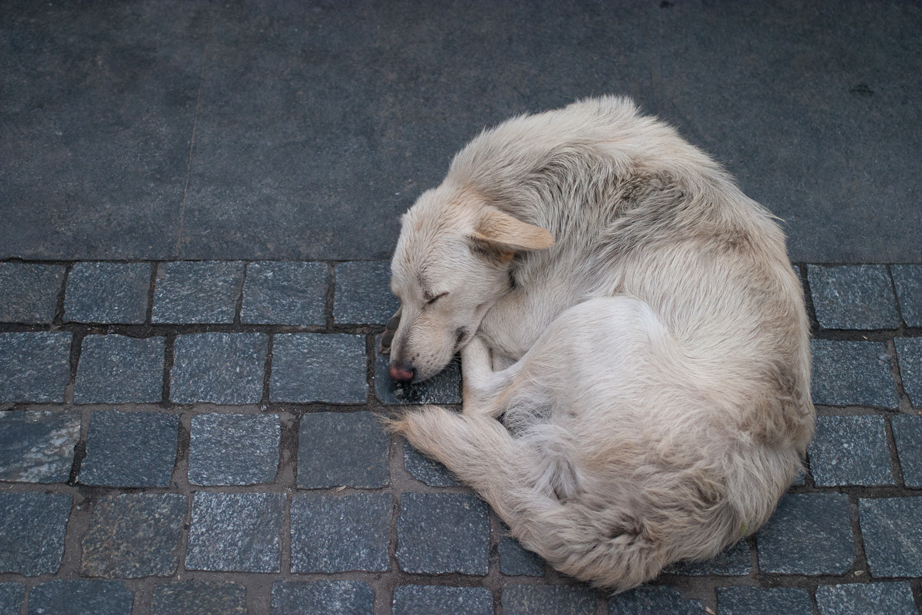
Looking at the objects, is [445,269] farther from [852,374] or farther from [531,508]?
[852,374]

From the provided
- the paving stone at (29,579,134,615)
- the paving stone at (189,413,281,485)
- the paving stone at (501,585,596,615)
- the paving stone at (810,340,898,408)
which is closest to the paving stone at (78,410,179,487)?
the paving stone at (189,413,281,485)

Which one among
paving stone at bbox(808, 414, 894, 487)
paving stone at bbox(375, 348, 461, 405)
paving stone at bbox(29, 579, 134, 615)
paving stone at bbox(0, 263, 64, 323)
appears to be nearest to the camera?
paving stone at bbox(29, 579, 134, 615)

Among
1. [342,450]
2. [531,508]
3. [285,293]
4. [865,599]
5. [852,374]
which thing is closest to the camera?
[531,508]

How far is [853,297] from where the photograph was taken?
12.3 ft

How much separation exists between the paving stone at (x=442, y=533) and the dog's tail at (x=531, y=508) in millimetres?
138

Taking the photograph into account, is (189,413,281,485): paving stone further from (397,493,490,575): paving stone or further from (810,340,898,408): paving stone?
(810,340,898,408): paving stone

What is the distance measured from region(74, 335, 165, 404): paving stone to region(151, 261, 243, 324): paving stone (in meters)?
0.17

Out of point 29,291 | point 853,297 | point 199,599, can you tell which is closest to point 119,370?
point 29,291

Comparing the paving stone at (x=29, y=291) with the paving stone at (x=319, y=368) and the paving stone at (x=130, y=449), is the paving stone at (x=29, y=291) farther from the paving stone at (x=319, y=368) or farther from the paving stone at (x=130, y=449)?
the paving stone at (x=319, y=368)

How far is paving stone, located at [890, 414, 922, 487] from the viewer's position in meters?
3.30

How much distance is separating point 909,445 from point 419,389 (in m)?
2.48

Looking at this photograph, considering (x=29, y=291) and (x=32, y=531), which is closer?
(x=32, y=531)

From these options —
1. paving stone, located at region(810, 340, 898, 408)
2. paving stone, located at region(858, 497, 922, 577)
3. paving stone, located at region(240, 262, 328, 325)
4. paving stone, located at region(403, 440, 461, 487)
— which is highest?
paving stone, located at region(810, 340, 898, 408)

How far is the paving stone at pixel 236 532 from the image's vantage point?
9.87 ft
